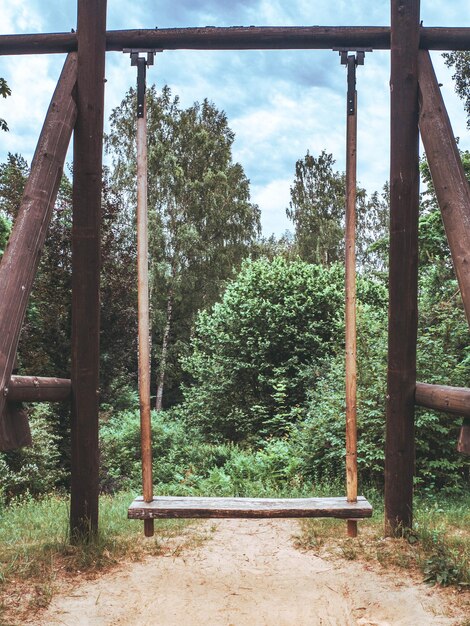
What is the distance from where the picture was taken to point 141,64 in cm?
363

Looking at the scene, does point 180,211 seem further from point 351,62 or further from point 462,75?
point 351,62

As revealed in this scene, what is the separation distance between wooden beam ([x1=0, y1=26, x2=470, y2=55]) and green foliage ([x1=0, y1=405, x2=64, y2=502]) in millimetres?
5268

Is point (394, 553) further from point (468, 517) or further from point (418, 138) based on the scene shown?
point (418, 138)

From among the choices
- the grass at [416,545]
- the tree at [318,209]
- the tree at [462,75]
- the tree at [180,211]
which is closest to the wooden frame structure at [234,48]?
the grass at [416,545]

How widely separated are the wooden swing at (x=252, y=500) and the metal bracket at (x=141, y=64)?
6.4 inches

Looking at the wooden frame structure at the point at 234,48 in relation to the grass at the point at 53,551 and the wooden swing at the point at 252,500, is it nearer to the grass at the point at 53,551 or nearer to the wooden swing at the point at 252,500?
the grass at the point at 53,551

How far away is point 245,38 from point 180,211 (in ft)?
51.6

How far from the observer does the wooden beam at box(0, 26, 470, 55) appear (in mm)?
3609

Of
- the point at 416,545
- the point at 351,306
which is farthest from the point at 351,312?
the point at 416,545

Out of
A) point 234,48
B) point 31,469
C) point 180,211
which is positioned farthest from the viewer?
point 180,211

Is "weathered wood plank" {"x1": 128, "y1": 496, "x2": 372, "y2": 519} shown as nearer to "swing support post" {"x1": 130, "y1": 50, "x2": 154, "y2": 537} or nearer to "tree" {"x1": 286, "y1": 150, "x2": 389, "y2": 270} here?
"swing support post" {"x1": 130, "y1": 50, "x2": 154, "y2": 537}

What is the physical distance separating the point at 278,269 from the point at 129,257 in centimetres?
276

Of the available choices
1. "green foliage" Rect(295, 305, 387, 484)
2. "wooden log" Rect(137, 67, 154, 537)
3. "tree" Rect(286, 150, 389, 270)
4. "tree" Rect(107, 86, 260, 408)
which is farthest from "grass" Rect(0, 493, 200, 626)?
"tree" Rect(286, 150, 389, 270)

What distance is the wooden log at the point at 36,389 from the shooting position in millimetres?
2620
